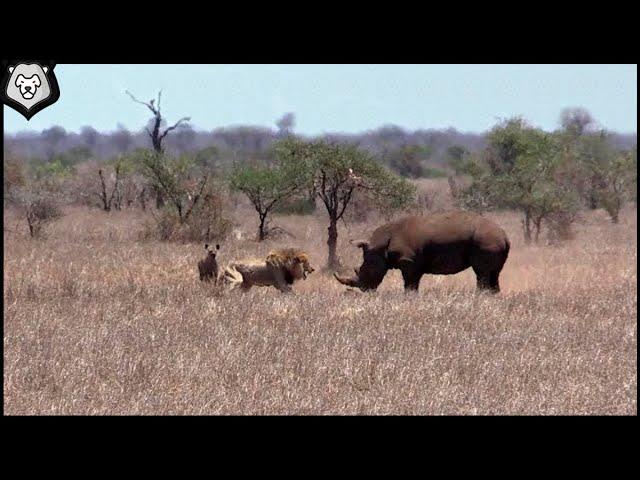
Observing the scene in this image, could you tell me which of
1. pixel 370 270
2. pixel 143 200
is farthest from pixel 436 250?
pixel 143 200

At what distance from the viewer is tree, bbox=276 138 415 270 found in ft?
69.1

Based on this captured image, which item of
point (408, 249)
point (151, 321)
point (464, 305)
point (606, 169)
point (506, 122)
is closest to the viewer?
point (151, 321)

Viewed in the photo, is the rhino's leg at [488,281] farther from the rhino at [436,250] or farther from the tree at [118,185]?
the tree at [118,185]

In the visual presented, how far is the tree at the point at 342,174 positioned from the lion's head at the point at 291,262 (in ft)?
18.4

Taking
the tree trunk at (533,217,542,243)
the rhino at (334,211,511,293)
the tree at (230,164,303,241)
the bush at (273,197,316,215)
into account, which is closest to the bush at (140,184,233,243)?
the tree at (230,164,303,241)

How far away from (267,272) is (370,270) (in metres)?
1.99

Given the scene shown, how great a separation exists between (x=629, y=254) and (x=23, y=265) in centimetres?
1473

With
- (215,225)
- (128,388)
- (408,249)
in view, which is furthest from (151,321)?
(215,225)

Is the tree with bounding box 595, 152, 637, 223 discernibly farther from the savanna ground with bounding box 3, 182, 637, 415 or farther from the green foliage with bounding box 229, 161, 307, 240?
the savanna ground with bounding box 3, 182, 637, 415

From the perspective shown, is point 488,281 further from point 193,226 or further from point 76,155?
point 76,155

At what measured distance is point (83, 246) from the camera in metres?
22.1

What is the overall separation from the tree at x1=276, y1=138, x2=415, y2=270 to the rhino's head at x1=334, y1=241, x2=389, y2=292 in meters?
4.79

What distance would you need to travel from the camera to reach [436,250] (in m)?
15.6

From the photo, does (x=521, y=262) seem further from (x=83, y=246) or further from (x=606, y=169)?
(x=606, y=169)
